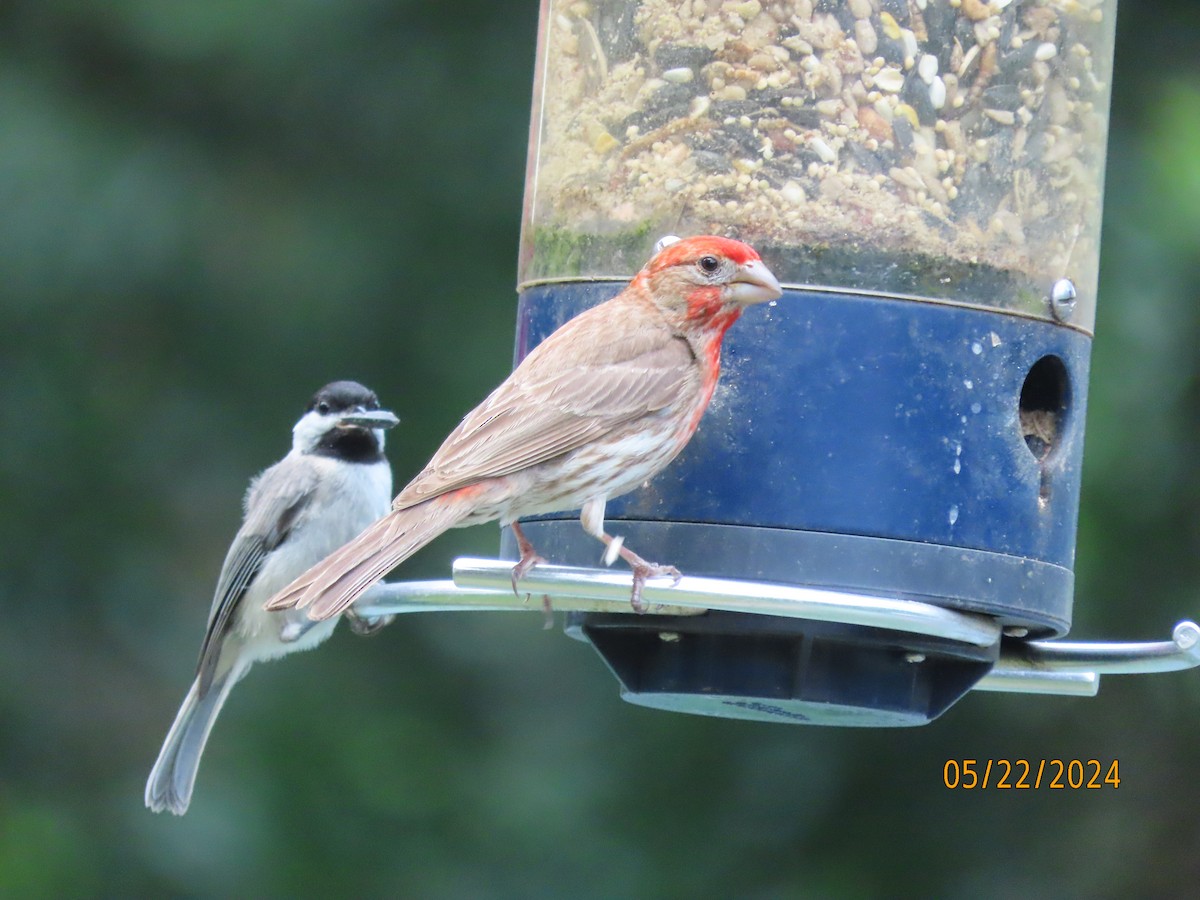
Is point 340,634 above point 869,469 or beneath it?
beneath

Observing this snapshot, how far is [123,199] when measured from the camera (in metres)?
8.70

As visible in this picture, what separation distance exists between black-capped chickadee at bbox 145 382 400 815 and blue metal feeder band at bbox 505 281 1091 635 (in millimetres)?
2523

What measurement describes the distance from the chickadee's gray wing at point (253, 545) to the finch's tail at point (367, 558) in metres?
2.60

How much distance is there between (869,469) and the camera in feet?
14.8

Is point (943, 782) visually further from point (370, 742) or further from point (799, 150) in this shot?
point (799, 150)

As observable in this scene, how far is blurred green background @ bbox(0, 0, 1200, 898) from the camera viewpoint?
822 centimetres

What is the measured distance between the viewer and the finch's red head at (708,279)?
4480 millimetres

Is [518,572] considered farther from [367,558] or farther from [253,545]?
[253,545]

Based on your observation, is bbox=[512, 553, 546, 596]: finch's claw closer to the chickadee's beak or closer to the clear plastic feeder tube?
the clear plastic feeder tube

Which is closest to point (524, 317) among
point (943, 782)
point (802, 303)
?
point (802, 303)

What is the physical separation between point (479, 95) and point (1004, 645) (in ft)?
15.8

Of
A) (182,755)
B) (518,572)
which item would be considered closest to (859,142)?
(518,572)

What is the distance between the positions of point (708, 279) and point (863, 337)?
370 millimetres
